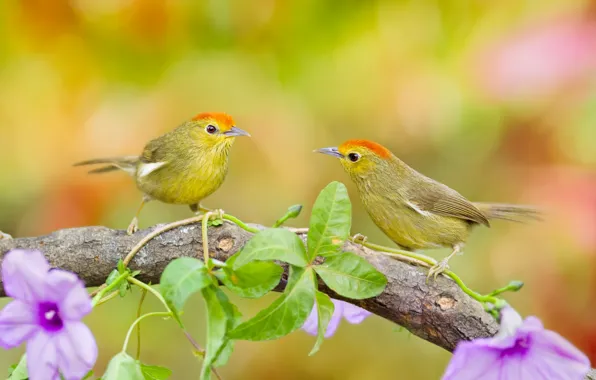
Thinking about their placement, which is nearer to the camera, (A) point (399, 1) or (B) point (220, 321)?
(B) point (220, 321)

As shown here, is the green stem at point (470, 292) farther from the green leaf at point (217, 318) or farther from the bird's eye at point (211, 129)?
the bird's eye at point (211, 129)

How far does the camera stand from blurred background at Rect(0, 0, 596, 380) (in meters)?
3.69

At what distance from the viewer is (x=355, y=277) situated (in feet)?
5.32

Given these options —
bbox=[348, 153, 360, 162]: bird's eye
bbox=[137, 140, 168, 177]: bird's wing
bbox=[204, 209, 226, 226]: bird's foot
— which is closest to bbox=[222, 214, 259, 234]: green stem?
bbox=[204, 209, 226, 226]: bird's foot

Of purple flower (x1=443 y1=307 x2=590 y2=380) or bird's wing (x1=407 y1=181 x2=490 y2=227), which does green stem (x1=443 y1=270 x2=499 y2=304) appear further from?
bird's wing (x1=407 y1=181 x2=490 y2=227)

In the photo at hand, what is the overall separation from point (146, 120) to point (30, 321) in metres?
2.35

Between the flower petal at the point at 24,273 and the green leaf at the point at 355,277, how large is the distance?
56cm

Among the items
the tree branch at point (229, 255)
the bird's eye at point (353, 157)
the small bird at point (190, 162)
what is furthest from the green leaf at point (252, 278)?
the small bird at point (190, 162)

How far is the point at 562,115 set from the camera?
3674 mm

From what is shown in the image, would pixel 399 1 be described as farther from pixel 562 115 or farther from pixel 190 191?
pixel 190 191

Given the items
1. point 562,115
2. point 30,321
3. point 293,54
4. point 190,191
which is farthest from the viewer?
point 293,54

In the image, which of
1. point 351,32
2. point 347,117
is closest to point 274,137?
point 347,117

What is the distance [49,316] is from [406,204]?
128cm

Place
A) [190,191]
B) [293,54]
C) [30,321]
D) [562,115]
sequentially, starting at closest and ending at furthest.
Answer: [30,321] → [190,191] → [562,115] → [293,54]
